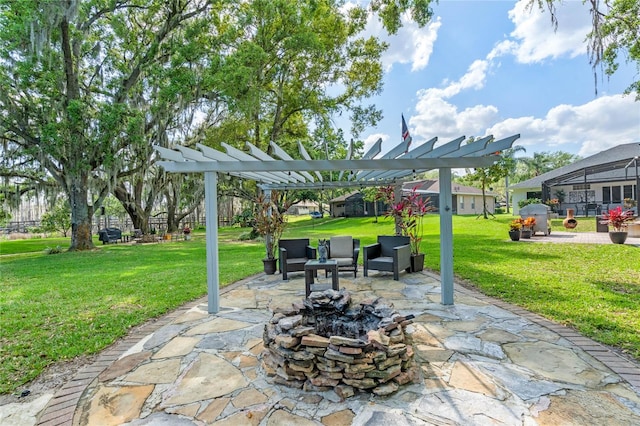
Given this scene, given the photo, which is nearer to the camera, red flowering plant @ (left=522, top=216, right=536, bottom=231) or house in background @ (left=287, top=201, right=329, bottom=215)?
red flowering plant @ (left=522, top=216, right=536, bottom=231)

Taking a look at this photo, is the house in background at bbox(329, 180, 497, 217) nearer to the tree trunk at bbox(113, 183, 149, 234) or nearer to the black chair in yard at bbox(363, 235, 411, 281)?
the tree trunk at bbox(113, 183, 149, 234)

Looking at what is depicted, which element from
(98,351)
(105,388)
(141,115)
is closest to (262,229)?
(98,351)

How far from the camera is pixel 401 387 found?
2.39 m

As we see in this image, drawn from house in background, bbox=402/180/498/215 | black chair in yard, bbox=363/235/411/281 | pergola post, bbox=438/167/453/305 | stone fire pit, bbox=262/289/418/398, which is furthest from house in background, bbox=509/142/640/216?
stone fire pit, bbox=262/289/418/398

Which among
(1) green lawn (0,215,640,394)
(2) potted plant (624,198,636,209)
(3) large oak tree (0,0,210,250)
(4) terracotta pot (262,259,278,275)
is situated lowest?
(1) green lawn (0,215,640,394)

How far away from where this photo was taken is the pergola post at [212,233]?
13.9ft

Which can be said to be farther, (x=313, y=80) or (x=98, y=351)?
(x=313, y=80)

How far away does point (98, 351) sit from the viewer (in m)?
3.25

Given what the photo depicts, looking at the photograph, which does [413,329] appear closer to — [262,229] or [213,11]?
[262,229]

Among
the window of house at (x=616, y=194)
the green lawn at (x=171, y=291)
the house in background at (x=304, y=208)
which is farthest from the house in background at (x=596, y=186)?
the house in background at (x=304, y=208)

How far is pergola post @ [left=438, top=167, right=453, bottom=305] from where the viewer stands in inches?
170

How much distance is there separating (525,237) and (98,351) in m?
12.2

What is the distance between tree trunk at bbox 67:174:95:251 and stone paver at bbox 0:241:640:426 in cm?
1095

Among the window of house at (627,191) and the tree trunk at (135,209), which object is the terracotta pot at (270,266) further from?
the window of house at (627,191)
